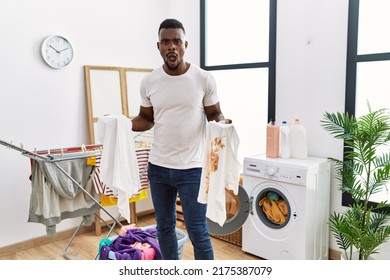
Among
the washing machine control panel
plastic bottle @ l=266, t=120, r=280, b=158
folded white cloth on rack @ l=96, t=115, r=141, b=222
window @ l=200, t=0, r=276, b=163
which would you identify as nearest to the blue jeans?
folded white cloth on rack @ l=96, t=115, r=141, b=222

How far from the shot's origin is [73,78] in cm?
312

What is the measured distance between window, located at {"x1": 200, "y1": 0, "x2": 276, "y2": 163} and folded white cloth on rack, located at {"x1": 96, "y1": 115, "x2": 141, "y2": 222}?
1.67 metres

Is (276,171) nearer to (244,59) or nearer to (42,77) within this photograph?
(244,59)

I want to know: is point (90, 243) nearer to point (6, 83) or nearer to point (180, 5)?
point (6, 83)

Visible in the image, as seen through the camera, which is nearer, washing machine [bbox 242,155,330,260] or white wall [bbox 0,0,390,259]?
washing machine [bbox 242,155,330,260]

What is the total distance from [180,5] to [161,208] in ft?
8.66

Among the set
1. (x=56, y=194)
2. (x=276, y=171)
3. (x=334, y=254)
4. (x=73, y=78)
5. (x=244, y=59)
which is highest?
(x=244, y=59)

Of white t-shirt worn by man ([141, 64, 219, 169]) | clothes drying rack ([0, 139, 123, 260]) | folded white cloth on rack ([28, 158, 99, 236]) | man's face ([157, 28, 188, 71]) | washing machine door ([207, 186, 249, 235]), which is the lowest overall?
washing machine door ([207, 186, 249, 235])

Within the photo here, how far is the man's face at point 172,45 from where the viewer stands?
5.46ft

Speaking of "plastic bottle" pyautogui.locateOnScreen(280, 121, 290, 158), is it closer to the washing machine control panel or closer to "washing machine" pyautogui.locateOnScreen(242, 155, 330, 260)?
"washing machine" pyautogui.locateOnScreen(242, 155, 330, 260)

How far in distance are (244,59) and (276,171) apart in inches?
50.1

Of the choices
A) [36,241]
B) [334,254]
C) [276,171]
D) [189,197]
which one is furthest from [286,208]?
[36,241]

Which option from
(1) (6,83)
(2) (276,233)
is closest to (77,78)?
(1) (6,83)

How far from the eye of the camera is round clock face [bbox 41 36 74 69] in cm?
289
